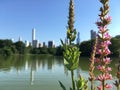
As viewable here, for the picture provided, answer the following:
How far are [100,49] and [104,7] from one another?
30 centimetres

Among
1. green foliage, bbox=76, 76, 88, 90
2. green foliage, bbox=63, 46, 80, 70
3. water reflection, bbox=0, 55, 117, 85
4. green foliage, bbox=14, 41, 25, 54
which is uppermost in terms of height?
green foliage, bbox=63, 46, 80, 70

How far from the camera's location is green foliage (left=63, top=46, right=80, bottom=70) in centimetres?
Result: 231

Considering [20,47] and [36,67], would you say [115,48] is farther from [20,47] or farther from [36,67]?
[20,47]

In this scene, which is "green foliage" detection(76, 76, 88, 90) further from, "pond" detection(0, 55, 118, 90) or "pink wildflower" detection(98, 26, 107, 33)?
"pond" detection(0, 55, 118, 90)

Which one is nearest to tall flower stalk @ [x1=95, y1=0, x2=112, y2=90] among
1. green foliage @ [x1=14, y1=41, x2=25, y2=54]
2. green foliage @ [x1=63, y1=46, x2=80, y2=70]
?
green foliage @ [x1=63, y1=46, x2=80, y2=70]

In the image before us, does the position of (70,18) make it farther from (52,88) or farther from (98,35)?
(52,88)

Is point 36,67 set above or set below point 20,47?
below

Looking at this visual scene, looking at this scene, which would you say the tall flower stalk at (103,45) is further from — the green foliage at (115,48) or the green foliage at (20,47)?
the green foliage at (20,47)

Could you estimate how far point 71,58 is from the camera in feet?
7.64

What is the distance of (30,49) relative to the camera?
163 m

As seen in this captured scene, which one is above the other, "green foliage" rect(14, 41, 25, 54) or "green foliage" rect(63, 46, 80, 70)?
"green foliage" rect(63, 46, 80, 70)

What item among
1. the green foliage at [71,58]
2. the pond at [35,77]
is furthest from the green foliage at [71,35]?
the pond at [35,77]

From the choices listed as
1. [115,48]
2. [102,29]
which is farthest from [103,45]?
[115,48]

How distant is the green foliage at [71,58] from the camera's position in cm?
231
